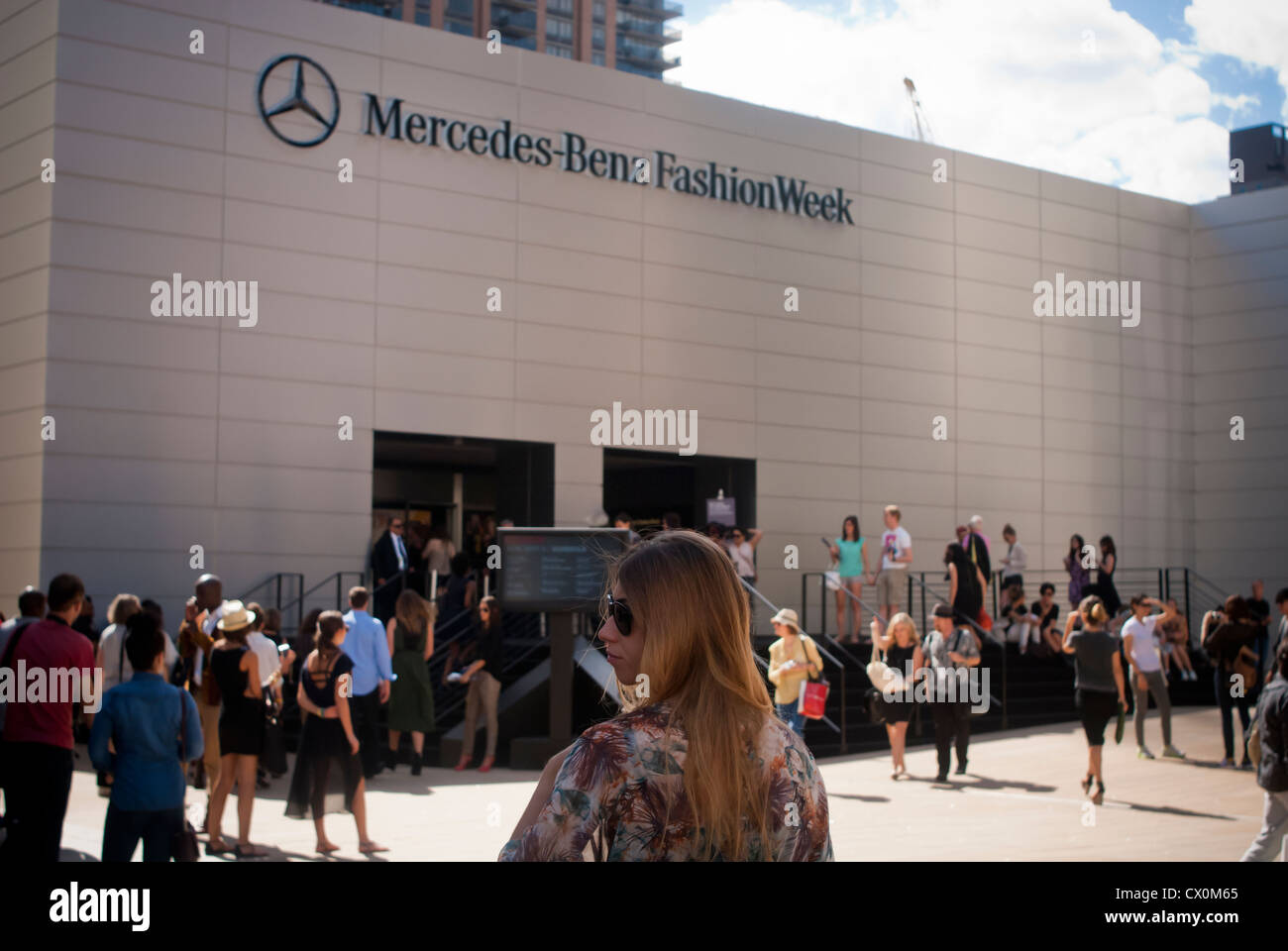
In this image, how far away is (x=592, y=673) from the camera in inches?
592

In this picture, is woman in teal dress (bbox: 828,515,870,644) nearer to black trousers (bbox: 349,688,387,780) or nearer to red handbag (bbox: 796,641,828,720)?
red handbag (bbox: 796,641,828,720)

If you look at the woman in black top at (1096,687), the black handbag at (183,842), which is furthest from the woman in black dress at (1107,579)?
the black handbag at (183,842)

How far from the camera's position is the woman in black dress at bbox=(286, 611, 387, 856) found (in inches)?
363

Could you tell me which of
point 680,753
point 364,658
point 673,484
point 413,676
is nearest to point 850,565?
point 673,484

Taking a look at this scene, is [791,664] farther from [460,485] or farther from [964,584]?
[460,485]

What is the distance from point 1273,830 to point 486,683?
8937 millimetres

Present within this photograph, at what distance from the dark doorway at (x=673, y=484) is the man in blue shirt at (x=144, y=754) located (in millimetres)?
16021

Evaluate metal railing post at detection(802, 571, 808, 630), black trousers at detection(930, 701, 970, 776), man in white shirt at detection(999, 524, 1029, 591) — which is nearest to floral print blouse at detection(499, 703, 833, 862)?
black trousers at detection(930, 701, 970, 776)

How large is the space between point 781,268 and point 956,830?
14984mm

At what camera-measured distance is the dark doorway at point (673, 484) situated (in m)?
23.3

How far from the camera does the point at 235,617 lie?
9453mm

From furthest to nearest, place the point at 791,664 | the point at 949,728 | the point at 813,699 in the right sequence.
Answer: the point at 949,728, the point at 791,664, the point at 813,699

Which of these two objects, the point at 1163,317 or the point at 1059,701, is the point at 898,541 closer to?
the point at 1059,701

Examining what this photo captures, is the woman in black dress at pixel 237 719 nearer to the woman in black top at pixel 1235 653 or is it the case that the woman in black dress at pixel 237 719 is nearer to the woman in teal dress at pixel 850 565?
the woman in black top at pixel 1235 653
